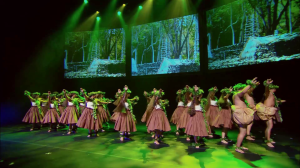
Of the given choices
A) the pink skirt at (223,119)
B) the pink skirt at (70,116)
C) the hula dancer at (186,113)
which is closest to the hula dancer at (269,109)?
the pink skirt at (223,119)

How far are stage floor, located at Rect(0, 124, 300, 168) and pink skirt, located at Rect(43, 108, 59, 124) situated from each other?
1.73m

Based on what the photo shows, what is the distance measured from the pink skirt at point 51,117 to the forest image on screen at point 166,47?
14.4ft

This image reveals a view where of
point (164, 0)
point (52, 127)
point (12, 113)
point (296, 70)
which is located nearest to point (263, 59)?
point (296, 70)

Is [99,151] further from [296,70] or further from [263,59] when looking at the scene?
[296,70]

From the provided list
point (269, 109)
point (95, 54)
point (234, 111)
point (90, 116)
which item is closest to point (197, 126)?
point (234, 111)

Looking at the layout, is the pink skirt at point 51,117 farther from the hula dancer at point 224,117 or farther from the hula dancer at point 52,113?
the hula dancer at point 224,117

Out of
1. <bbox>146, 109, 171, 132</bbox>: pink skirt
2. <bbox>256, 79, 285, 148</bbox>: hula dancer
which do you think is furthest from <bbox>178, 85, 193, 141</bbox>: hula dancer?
<bbox>256, 79, 285, 148</bbox>: hula dancer

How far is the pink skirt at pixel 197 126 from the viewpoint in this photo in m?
4.56

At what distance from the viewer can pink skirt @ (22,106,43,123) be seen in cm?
762

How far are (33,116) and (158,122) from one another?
223 inches

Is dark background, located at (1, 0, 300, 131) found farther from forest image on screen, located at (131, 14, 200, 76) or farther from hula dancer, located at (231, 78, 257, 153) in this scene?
hula dancer, located at (231, 78, 257, 153)

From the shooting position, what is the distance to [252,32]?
23.0ft

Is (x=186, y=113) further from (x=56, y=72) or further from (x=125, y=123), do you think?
(x=56, y=72)

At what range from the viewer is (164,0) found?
9.55 meters
